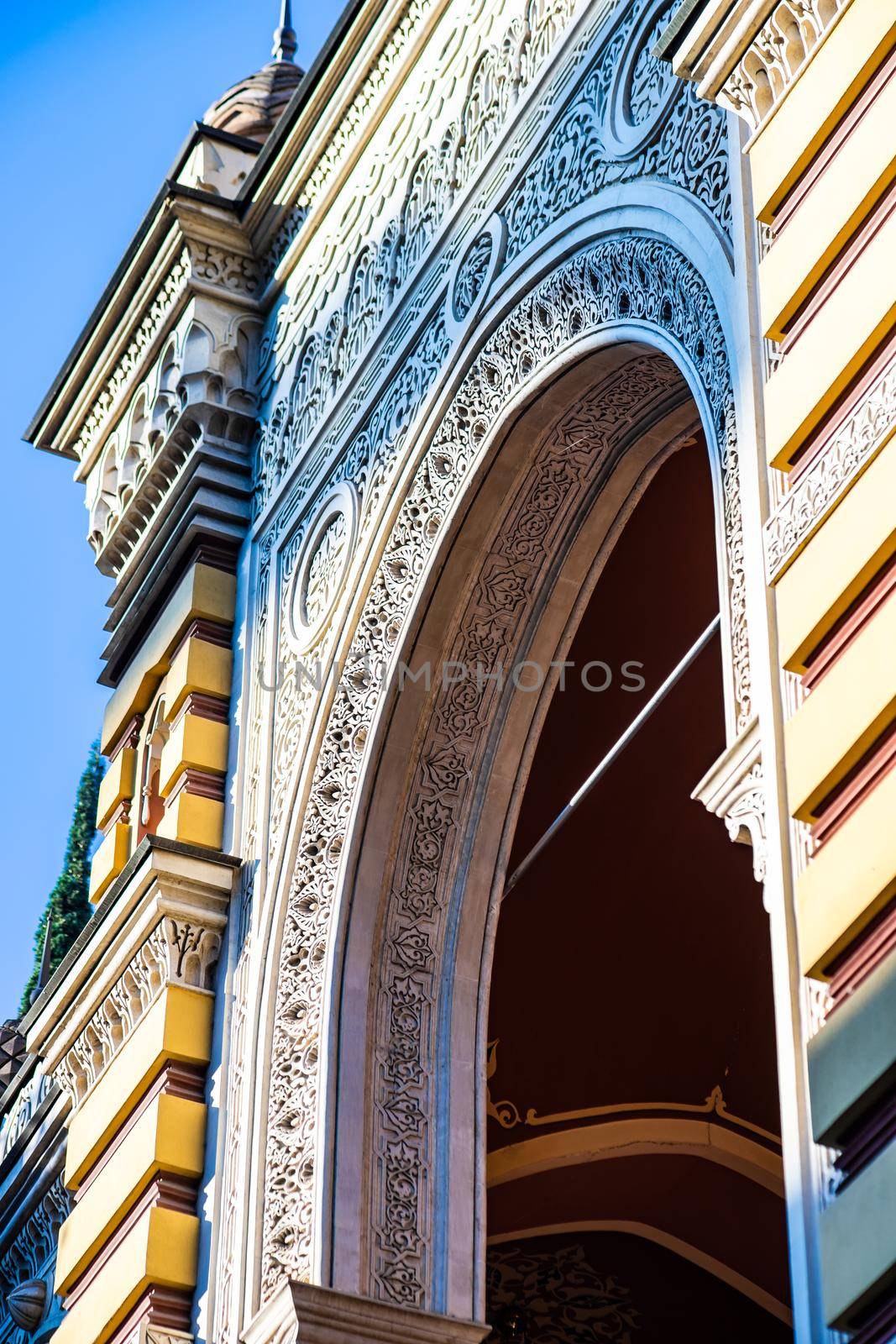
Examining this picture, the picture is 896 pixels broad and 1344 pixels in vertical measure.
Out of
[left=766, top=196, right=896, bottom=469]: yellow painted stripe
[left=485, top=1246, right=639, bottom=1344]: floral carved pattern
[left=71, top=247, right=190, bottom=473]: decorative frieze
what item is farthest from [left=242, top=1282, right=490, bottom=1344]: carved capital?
[left=71, top=247, right=190, bottom=473]: decorative frieze

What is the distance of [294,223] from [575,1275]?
5.01 metres

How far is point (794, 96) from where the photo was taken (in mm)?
4973

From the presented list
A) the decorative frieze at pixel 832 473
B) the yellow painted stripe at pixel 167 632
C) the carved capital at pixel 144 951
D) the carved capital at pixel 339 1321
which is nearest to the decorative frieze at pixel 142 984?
the carved capital at pixel 144 951

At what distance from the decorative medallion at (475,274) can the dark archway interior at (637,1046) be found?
2.25m

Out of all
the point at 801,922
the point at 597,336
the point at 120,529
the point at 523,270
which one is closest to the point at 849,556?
the point at 801,922

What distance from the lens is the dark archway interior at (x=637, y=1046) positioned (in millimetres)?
9844

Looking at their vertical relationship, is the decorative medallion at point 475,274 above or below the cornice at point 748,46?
above

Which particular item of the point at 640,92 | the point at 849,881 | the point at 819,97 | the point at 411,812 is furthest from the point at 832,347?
the point at 411,812

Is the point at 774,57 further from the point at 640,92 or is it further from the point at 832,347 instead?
the point at 640,92

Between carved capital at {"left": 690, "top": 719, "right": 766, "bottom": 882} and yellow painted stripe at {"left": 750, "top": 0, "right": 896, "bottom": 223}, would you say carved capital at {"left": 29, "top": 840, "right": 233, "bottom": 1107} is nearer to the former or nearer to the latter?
carved capital at {"left": 690, "top": 719, "right": 766, "bottom": 882}

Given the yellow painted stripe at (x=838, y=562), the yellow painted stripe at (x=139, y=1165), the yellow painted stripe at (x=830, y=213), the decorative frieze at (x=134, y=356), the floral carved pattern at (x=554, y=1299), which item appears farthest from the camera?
the floral carved pattern at (x=554, y=1299)

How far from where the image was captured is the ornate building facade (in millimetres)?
4559

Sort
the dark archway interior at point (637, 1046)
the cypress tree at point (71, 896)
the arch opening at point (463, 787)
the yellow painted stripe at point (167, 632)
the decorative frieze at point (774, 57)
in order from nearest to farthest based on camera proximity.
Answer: the decorative frieze at point (774, 57) → the arch opening at point (463, 787) → the yellow painted stripe at point (167, 632) → the dark archway interior at point (637, 1046) → the cypress tree at point (71, 896)

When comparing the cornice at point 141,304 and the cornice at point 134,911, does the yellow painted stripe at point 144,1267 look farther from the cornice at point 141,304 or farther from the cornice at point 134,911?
the cornice at point 141,304
